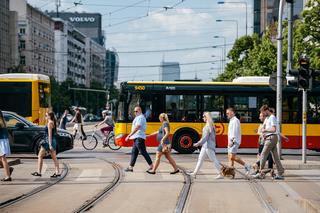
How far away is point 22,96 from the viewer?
99.1 feet

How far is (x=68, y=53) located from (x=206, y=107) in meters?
128

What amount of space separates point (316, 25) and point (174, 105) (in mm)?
15213

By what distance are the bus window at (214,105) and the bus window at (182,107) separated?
426 millimetres

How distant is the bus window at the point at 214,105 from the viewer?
25.5m

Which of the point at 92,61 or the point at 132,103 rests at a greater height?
the point at 92,61

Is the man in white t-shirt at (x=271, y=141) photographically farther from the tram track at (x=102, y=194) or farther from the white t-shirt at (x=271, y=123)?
the tram track at (x=102, y=194)

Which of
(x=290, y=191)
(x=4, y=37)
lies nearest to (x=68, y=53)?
(x=4, y=37)

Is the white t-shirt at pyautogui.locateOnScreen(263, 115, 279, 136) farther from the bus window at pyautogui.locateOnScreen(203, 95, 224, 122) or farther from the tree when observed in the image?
the tree

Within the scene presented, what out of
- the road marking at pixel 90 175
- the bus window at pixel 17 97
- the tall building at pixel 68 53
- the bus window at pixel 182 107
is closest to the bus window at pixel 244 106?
the bus window at pixel 182 107

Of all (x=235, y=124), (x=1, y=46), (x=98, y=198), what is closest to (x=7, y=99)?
(x=235, y=124)

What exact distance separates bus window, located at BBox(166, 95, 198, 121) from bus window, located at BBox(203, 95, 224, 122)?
0.43 meters

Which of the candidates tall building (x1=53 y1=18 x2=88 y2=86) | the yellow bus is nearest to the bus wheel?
the yellow bus

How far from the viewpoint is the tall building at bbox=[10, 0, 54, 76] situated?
115812 mm

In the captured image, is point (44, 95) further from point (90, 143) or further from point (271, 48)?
point (271, 48)
